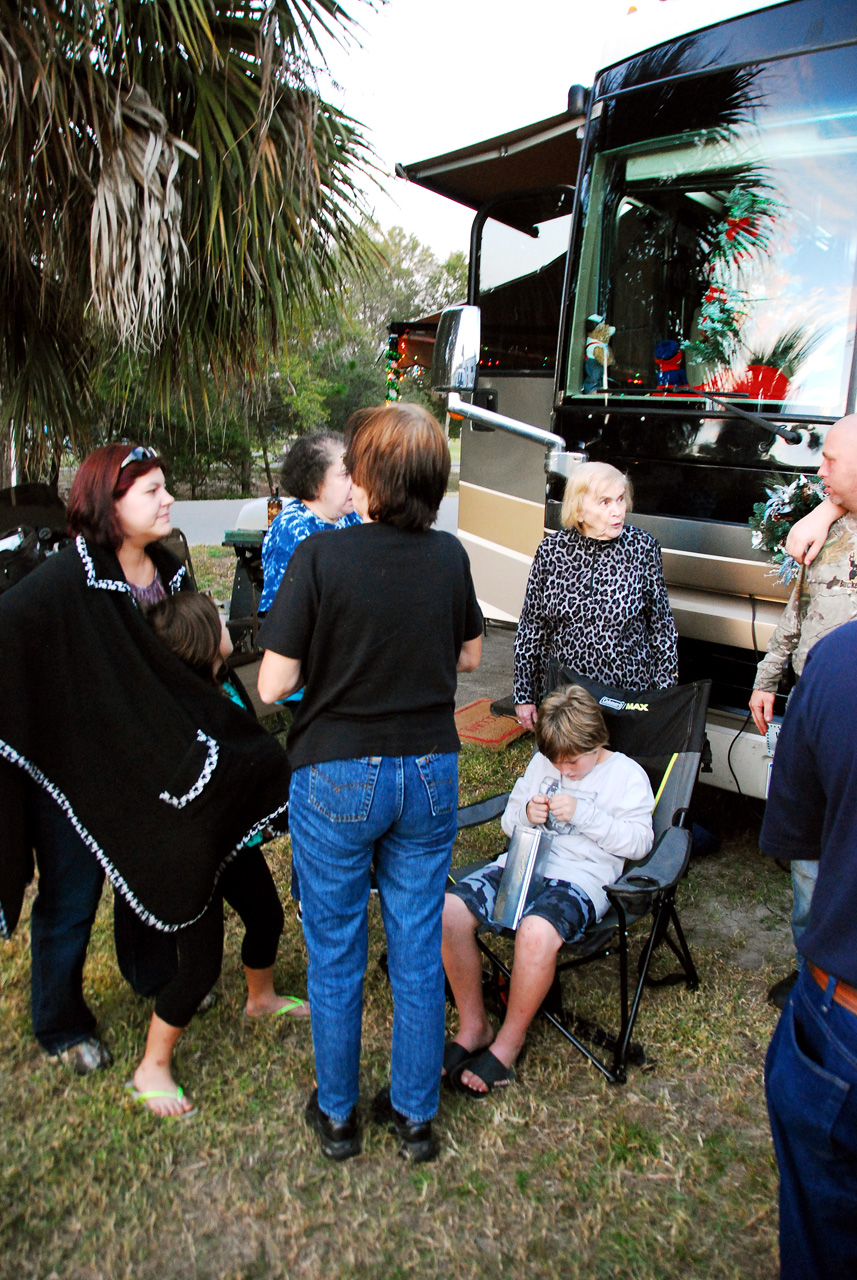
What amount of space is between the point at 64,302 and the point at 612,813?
3.48 meters

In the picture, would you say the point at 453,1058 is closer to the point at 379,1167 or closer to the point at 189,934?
the point at 379,1167

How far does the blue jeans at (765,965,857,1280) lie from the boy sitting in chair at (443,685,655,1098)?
1122 mm

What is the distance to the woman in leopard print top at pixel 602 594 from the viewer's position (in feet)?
10.7

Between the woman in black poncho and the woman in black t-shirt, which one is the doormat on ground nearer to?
the woman in black poncho

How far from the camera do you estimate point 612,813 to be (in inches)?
111

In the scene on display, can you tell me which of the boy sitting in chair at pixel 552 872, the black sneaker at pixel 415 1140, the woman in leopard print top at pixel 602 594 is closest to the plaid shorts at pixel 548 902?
the boy sitting in chair at pixel 552 872

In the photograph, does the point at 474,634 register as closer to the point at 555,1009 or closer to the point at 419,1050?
the point at 419,1050

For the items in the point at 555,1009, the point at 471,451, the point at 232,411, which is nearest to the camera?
the point at 555,1009

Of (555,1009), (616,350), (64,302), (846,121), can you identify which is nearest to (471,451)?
(616,350)

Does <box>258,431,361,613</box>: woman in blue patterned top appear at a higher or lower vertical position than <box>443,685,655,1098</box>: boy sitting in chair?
higher

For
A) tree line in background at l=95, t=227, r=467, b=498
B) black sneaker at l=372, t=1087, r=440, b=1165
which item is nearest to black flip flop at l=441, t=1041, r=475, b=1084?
black sneaker at l=372, t=1087, r=440, b=1165

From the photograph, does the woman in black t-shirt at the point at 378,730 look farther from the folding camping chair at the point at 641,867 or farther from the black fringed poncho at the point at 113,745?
the folding camping chair at the point at 641,867

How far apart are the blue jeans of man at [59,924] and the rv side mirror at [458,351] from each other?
212 cm

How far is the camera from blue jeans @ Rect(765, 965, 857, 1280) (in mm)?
1298
